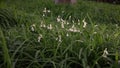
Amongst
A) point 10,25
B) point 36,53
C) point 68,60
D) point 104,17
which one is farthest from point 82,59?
point 104,17

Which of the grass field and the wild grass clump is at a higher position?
the wild grass clump

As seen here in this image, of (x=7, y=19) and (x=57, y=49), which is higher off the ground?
(x=7, y=19)

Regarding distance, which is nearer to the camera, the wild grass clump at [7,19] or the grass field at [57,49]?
the grass field at [57,49]

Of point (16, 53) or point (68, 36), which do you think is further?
point (68, 36)

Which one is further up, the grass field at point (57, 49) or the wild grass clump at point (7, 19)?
the wild grass clump at point (7, 19)

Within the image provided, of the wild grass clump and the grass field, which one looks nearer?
the grass field

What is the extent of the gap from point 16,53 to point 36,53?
222mm

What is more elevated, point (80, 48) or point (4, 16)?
point (4, 16)

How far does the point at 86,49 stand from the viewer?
2.55 m

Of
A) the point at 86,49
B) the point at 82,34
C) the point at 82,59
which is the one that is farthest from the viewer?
the point at 82,34

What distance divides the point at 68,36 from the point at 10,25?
3.86ft

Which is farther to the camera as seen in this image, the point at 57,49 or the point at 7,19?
the point at 7,19

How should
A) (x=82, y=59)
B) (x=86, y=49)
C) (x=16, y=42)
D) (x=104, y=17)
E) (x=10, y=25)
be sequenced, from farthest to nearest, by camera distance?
1. (x=104, y=17)
2. (x=10, y=25)
3. (x=16, y=42)
4. (x=86, y=49)
5. (x=82, y=59)

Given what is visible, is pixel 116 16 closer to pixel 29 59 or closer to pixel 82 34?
pixel 82 34
